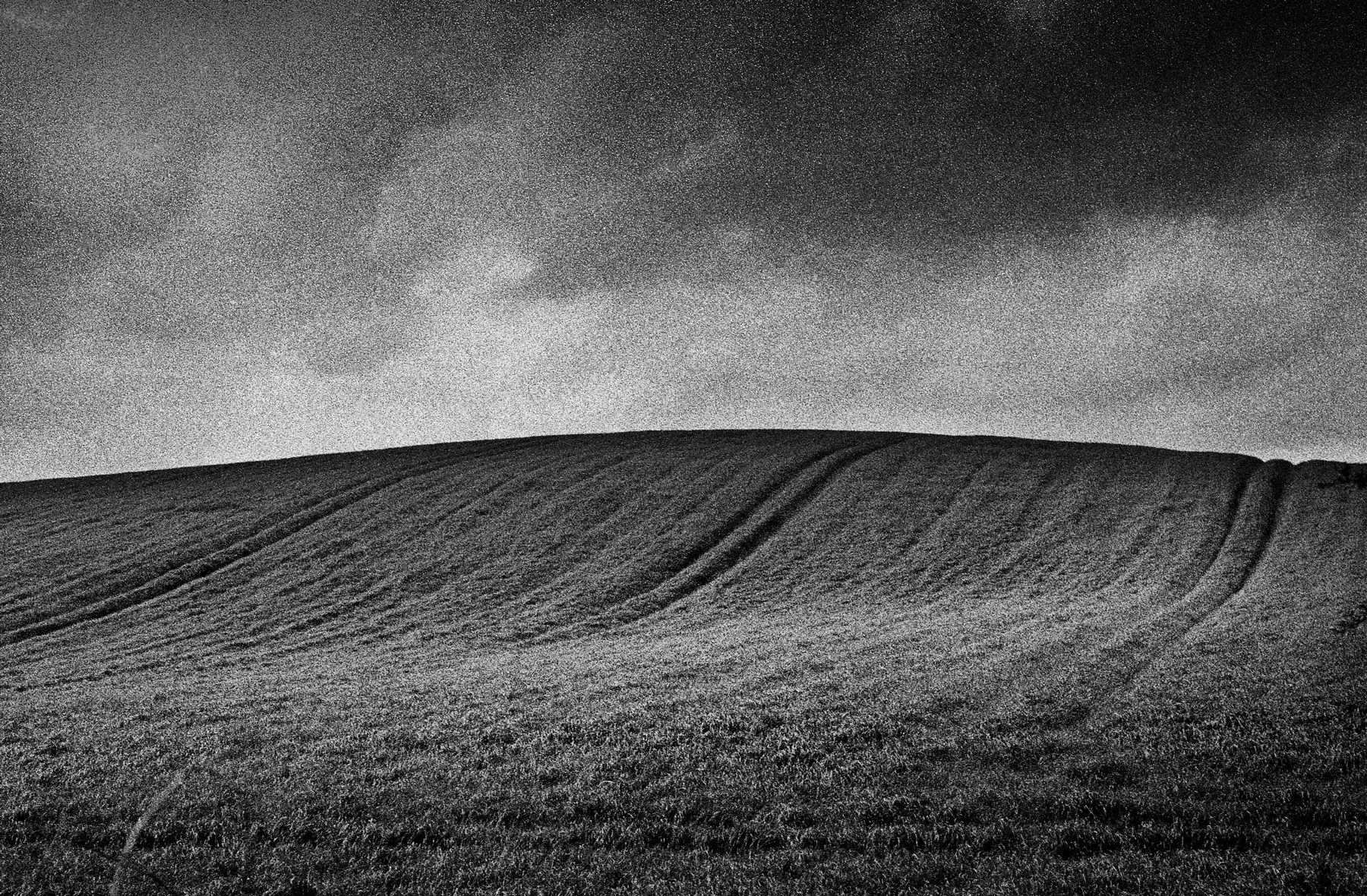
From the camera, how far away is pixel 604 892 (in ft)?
29.3

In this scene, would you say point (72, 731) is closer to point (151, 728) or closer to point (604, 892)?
point (151, 728)

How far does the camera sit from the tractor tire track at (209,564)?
105 ft

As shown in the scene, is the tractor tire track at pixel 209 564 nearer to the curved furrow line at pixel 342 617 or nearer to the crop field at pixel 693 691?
the crop field at pixel 693 691

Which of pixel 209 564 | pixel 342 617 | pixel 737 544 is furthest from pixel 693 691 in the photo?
pixel 209 564

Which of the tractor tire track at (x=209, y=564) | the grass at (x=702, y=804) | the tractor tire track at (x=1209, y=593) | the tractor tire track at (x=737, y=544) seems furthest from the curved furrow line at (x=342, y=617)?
the tractor tire track at (x=1209, y=593)

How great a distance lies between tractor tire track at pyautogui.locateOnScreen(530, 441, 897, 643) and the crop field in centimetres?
38

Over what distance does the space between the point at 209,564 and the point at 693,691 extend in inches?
1332

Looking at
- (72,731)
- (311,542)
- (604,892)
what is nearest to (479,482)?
(311,542)

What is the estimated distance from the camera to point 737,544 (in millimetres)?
42688

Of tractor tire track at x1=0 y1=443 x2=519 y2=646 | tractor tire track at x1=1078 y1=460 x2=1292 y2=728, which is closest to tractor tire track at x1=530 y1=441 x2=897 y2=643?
tractor tire track at x1=1078 y1=460 x2=1292 y2=728

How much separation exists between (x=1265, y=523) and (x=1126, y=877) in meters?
48.5

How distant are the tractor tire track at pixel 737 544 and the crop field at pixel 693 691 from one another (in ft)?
1.24

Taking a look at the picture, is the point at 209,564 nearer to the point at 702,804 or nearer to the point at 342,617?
the point at 342,617

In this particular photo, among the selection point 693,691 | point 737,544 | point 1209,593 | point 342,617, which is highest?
point 737,544
